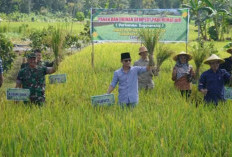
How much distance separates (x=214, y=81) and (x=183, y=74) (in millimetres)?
785

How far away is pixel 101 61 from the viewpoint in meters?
10.2

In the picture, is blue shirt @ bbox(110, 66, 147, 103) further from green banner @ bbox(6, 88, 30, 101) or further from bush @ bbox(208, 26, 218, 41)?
bush @ bbox(208, 26, 218, 41)

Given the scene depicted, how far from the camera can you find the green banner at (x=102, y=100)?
12.8ft

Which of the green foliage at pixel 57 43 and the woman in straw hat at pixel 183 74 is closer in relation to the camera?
the woman in straw hat at pixel 183 74

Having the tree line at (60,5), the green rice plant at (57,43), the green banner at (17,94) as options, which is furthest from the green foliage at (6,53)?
the tree line at (60,5)

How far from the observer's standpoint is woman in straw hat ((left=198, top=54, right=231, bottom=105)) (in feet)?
14.5

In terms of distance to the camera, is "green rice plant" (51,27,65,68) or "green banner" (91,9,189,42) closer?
"green rice plant" (51,27,65,68)

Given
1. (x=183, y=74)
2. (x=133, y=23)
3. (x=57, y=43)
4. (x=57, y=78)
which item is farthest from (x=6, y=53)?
(x=183, y=74)

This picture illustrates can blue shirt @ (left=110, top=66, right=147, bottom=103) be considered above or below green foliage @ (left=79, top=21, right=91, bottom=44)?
below

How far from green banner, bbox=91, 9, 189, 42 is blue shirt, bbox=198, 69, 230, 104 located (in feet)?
15.4

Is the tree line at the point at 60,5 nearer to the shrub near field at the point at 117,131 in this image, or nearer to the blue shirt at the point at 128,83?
the blue shirt at the point at 128,83

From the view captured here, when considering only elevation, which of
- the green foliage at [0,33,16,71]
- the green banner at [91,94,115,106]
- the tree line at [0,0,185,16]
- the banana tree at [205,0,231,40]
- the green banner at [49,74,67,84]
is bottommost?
the green banner at [91,94,115,106]

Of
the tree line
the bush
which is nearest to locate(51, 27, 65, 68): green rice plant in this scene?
the bush

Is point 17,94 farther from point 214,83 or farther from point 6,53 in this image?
point 6,53
